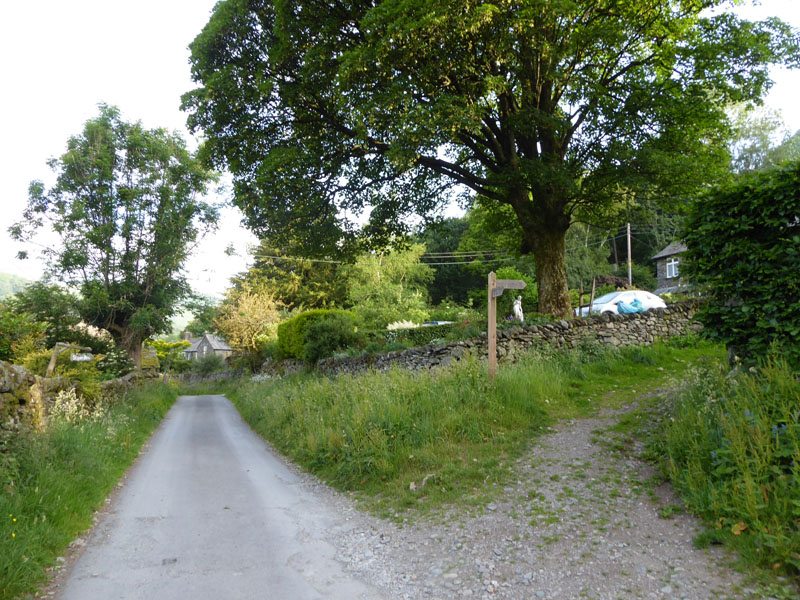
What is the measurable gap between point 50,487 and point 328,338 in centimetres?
1246

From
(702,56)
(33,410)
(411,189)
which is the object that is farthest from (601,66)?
(33,410)

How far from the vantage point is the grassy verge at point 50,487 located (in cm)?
387

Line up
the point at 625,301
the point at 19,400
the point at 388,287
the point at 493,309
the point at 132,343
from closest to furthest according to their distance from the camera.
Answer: the point at 19,400, the point at 493,309, the point at 625,301, the point at 132,343, the point at 388,287

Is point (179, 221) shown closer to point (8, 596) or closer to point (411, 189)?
point (411, 189)

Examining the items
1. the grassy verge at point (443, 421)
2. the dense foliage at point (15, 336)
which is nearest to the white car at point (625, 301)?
the grassy verge at point (443, 421)

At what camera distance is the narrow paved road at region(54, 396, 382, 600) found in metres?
→ 3.81

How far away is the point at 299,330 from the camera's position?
68.2 feet

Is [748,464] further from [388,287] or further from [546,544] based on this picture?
[388,287]

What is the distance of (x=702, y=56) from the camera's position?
37.5 feet

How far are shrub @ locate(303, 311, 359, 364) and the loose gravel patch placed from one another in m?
11.9

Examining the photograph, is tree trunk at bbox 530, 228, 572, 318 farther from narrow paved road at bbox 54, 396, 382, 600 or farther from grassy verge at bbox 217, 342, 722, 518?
narrow paved road at bbox 54, 396, 382, 600

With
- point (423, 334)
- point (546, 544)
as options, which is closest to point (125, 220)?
point (423, 334)

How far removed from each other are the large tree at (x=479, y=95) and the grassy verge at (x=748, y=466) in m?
7.53

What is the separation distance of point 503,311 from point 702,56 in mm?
13508
